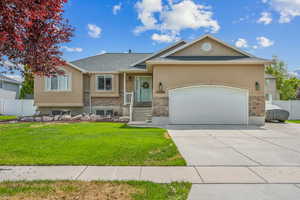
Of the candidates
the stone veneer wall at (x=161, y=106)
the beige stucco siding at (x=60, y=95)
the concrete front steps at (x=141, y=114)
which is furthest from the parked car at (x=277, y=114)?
the beige stucco siding at (x=60, y=95)

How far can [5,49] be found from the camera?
3.71 m

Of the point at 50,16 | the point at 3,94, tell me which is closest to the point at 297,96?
the point at 50,16

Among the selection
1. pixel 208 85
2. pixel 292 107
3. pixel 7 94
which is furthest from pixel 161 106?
pixel 7 94

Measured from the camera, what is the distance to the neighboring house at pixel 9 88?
973 inches

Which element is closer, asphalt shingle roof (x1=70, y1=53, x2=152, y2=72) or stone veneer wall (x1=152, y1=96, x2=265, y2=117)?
stone veneer wall (x1=152, y1=96, x2=265, y2=117)

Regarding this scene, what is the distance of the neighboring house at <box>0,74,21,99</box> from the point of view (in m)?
24.7

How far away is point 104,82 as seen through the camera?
16.4m

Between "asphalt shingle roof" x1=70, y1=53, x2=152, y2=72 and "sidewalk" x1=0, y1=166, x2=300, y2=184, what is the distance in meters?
12.3

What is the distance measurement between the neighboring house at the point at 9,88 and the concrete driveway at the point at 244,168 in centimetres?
2725

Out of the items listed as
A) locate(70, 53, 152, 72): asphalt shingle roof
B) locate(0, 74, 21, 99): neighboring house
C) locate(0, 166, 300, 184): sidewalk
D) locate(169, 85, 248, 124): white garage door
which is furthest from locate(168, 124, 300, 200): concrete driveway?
locate(0, 74, 21, 99): neighboring house

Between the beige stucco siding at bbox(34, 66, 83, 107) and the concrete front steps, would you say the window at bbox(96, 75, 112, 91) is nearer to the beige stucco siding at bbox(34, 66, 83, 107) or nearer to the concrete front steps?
the beige stucco siding at bbox(34, 66, 83, 107)

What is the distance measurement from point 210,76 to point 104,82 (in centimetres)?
905

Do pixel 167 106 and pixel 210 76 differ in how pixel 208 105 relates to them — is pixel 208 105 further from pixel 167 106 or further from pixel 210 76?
pixel 167 106

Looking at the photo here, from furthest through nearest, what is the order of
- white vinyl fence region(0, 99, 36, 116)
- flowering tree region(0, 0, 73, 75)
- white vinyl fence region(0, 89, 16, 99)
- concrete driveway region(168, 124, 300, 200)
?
white vinyl fence region(0, 89, 16, 99) < white vinyl fence region(0, 99, 36, 116) < concrete driveway region(168, 124, 300, 200) < flowering tree region(0, 0, 73, 75)
